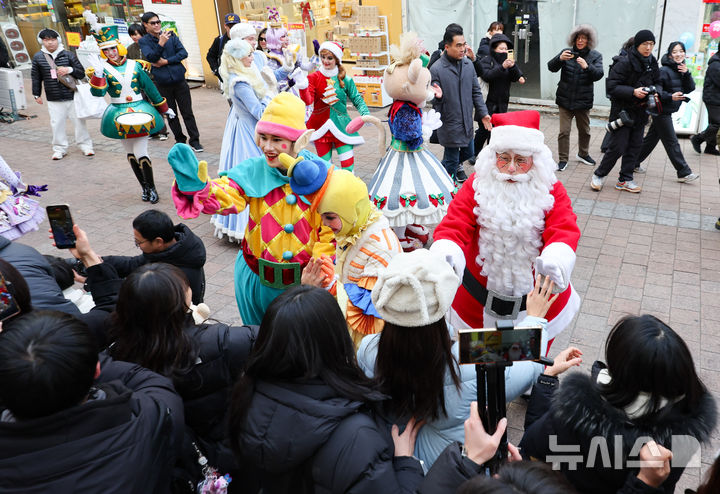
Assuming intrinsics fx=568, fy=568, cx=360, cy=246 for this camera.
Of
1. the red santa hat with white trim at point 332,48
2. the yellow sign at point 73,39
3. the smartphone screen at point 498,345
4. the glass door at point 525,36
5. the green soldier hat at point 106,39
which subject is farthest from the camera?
the glass door at point 525,36

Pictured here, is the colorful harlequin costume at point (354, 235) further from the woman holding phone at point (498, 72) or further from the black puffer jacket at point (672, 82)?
the woman holding phone at point (498, 72)

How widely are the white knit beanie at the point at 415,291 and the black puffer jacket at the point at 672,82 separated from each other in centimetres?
590

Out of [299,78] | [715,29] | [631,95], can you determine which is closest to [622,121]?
[631,95]

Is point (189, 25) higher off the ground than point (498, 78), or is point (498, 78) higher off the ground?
point (189, 25)

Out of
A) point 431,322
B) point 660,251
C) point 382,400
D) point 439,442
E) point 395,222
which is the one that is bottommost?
point 660,251

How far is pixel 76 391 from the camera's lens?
5.47 ft

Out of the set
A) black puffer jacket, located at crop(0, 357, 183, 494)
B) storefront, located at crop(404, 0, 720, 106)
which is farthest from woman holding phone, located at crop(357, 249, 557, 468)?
storefront, located at crop(404, 0, 720, 106)

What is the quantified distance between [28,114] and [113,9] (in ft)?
17.2

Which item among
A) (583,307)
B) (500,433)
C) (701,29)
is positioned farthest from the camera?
(701,29)

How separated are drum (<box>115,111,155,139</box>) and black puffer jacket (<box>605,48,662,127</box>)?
5.51 m

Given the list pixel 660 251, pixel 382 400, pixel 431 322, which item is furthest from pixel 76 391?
pixel 660 251

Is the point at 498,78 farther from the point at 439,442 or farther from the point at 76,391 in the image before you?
the point at 76,391

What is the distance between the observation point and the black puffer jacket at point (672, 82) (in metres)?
6.65

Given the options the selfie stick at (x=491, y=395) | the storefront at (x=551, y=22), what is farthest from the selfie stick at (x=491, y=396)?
the storefront at (x=551, y=22)
